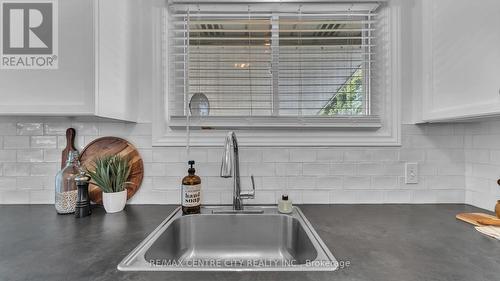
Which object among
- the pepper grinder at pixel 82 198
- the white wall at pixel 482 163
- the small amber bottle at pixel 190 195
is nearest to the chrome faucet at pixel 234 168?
the small amber bottle at pixel 190 195

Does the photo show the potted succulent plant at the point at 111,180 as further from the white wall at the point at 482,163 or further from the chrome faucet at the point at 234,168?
the white wall at the point at 482,163

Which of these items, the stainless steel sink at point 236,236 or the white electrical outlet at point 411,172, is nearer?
the stainless steel sink at point 236,236

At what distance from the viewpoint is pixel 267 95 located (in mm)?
1447

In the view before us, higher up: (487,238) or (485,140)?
(485,140)

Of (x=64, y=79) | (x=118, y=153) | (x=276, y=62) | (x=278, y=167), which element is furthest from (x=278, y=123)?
(x=64, y=79)

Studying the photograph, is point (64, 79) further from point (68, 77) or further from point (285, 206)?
point (285, 206)

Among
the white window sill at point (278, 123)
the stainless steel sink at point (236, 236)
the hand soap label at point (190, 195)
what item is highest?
the white window sill at point (278, 123)

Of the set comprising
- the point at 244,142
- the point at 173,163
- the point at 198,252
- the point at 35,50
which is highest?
the point at 35,50

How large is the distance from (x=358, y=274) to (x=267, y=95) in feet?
3.24

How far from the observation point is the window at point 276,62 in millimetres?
1431

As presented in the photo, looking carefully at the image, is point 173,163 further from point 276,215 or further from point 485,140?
point 485,140

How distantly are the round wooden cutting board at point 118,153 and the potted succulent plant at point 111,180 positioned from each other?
0.27 feet

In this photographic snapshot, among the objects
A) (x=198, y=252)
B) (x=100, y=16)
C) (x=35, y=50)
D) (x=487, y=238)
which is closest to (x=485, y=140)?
(x=487, y=238)

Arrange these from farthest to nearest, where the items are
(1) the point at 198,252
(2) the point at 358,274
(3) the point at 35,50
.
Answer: (1) the point at 198,252 < (3) the point at 35,50 < (2) the point at 358,274
